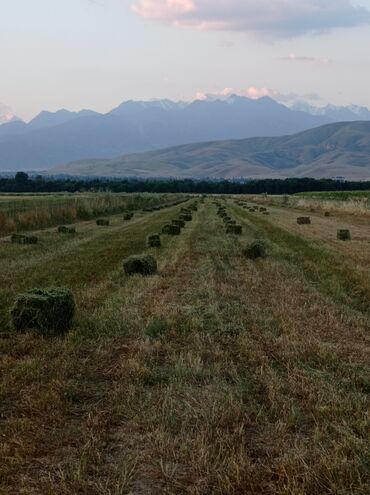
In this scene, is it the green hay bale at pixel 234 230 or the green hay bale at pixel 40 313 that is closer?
the green hay bale at pixel 40 313

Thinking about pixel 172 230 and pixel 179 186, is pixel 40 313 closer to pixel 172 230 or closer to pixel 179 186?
pixel 172 230

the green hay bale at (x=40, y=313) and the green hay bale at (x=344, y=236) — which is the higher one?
the green hay bale at (x=40, y=313)

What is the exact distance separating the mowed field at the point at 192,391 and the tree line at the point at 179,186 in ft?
350

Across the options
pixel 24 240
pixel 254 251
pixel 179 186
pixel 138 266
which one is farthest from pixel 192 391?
pixel 179 186

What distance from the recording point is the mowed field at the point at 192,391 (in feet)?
16.7

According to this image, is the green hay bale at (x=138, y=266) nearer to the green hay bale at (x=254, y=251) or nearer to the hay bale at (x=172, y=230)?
the green hay bale at (x=254, y=251)

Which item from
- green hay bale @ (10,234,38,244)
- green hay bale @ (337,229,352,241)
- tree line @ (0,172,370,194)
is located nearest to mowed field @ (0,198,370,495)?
green hay bale @ (10,234,38,244)

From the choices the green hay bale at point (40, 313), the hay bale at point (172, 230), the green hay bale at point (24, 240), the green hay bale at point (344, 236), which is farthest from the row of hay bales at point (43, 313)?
the green hay bale at point (344, 236)

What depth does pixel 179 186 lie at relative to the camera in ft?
506

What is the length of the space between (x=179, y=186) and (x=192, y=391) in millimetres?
148437

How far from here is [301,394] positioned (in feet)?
22.5

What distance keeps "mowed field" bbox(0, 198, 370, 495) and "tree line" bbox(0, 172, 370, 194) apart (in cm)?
10680

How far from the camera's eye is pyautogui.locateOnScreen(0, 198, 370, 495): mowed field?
508 centimetres

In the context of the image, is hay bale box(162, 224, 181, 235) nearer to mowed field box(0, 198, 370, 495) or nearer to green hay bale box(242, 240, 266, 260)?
green hay bale box(242, 240, 266, 260)
